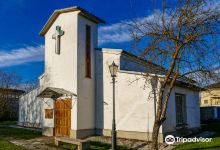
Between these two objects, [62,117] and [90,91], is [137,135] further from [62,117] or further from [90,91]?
[62,117]

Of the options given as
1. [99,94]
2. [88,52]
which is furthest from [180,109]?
[88,52]

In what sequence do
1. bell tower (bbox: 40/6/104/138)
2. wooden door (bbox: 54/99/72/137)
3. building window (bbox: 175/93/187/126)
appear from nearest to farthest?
bell tower (bbox: 40/6/104/138) < wooden door (bbox: 54/99/72/137) < building window (bbox: 175/93/187/126)

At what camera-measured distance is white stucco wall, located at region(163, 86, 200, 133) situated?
16.1 m

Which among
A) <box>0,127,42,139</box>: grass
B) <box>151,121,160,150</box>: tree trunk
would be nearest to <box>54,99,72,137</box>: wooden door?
<box>0,127,42,139</box>: grass

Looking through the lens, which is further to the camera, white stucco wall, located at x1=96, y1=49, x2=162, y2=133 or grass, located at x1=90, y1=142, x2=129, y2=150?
Result: white stucco wall, located at x1=96, y1=49, x2=162, y2=133

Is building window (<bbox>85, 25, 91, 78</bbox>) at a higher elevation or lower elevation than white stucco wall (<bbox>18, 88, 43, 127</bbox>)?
higher

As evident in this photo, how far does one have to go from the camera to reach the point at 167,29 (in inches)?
456

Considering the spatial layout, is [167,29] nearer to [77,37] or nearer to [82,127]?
[77,37]

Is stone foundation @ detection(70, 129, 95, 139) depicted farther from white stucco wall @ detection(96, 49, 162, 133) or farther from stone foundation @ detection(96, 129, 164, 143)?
stone foundation @ detection(96, 129, 164, 143)

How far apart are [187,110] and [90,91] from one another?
6508 millimetres

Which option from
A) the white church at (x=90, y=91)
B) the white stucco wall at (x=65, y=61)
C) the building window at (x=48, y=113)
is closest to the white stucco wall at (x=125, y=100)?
the white church at (x=90, y=91)

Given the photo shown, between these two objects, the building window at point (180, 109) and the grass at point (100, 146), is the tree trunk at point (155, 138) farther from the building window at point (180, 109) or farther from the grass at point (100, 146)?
the building window at point (180, 109)

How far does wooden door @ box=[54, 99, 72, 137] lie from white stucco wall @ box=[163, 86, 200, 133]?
19.1 ft

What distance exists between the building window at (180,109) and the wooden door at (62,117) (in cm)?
669
